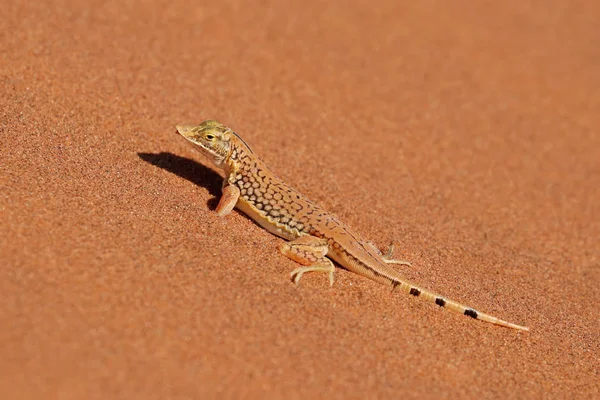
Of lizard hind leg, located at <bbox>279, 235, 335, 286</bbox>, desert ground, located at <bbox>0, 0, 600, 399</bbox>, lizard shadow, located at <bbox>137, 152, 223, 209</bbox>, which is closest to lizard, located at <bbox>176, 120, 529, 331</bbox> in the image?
lizard hind leg, located at <bbox>279, 235, 335, 286</bbox>

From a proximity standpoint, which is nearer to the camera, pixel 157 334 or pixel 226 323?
pixel 157 334

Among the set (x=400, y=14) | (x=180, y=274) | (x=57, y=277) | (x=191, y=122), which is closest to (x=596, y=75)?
(x=400, y=14)

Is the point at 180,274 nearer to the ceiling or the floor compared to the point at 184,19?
nearer to the floor

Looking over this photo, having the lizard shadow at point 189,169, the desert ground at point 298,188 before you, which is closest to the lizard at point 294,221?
the desert ground at point 298,188

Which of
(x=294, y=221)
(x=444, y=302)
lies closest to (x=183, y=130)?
(x=294, y=221)

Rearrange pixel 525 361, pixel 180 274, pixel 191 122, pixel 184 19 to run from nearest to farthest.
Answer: pixel 180 274 < pixel 525 361 < pixel 191 122 < pixel 184 19

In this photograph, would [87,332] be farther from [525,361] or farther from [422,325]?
[525,361]

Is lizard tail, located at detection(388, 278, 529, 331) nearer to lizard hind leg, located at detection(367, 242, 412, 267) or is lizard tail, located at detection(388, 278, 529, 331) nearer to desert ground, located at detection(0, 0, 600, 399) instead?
desert ground, located at detection(0, 0, 600, 399)
